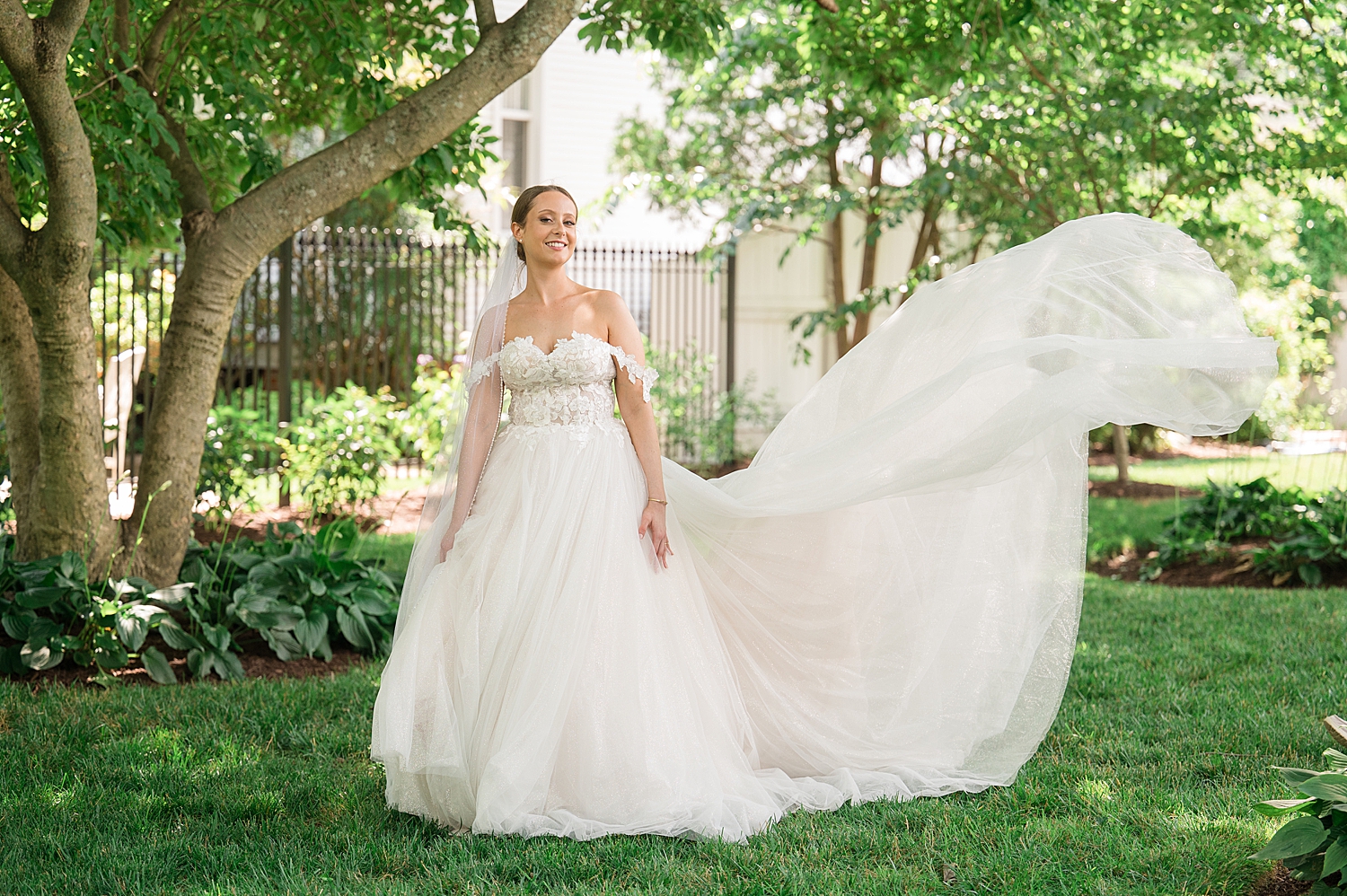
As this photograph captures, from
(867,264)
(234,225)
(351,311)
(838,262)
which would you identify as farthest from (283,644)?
(838,262)

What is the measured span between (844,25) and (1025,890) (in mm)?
5223

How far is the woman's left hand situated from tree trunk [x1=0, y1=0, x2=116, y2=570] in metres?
2.90

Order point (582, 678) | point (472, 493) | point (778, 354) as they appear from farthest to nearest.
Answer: point (778, 354), point (472, 493), point (582, 678)

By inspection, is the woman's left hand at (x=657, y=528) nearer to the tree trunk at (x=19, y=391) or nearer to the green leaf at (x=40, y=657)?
the green leaf at (x=40, y=657)

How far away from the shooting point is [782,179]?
13.5m

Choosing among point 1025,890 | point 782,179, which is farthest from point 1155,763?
point 782,179

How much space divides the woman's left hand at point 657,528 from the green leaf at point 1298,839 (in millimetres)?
1928

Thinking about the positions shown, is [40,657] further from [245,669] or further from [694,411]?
[694,411]

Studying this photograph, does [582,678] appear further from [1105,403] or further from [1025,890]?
[1105,403]

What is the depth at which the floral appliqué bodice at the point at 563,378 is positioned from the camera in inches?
150

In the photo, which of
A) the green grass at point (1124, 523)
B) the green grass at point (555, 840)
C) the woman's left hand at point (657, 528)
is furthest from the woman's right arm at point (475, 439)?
the green grass at point (1124, 523)

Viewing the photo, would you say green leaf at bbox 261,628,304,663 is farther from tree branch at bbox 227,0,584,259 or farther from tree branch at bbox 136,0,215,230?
tree branch at bbox 136,0,215,230

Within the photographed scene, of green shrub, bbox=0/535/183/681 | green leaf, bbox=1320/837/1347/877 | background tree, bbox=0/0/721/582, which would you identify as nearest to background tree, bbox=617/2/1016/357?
background tree, bbox=0/0/721/582

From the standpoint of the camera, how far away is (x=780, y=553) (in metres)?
4.11
